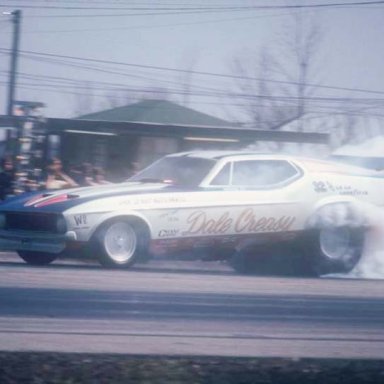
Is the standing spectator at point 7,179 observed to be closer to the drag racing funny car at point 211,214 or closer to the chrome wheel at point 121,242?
the drag racing funny car at point 211,214

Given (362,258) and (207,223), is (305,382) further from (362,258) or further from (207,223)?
(362,258)

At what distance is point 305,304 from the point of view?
1139cm

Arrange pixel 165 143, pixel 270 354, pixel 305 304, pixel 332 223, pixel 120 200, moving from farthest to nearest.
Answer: pixel 165 143
pixel 332 223
pixel 120 200
pixel 305 304
pixel 270 354

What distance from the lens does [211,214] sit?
14477 millimetres

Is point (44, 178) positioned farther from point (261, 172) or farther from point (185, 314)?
point (185, 314)

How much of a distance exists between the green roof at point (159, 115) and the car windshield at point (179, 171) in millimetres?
20718

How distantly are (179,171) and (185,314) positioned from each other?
533cm

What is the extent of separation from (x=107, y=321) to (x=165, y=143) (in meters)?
16.9

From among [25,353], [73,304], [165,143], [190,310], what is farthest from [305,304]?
[165,143]

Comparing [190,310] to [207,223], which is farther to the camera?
[207,223]

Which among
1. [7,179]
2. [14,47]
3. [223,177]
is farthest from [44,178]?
[14,47]

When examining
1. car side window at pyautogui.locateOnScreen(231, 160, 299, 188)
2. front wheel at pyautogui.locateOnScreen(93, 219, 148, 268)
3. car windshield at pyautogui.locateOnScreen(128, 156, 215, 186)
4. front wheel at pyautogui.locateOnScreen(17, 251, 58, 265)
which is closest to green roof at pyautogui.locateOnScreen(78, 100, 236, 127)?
car windshield at pyautogui.locateOnScreen(128, 156, 215, 186)

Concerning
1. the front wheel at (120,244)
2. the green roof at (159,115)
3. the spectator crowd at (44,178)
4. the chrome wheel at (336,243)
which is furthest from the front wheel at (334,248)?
the green roof at (159,115)

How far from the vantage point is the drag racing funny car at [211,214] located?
13992 millimetres
